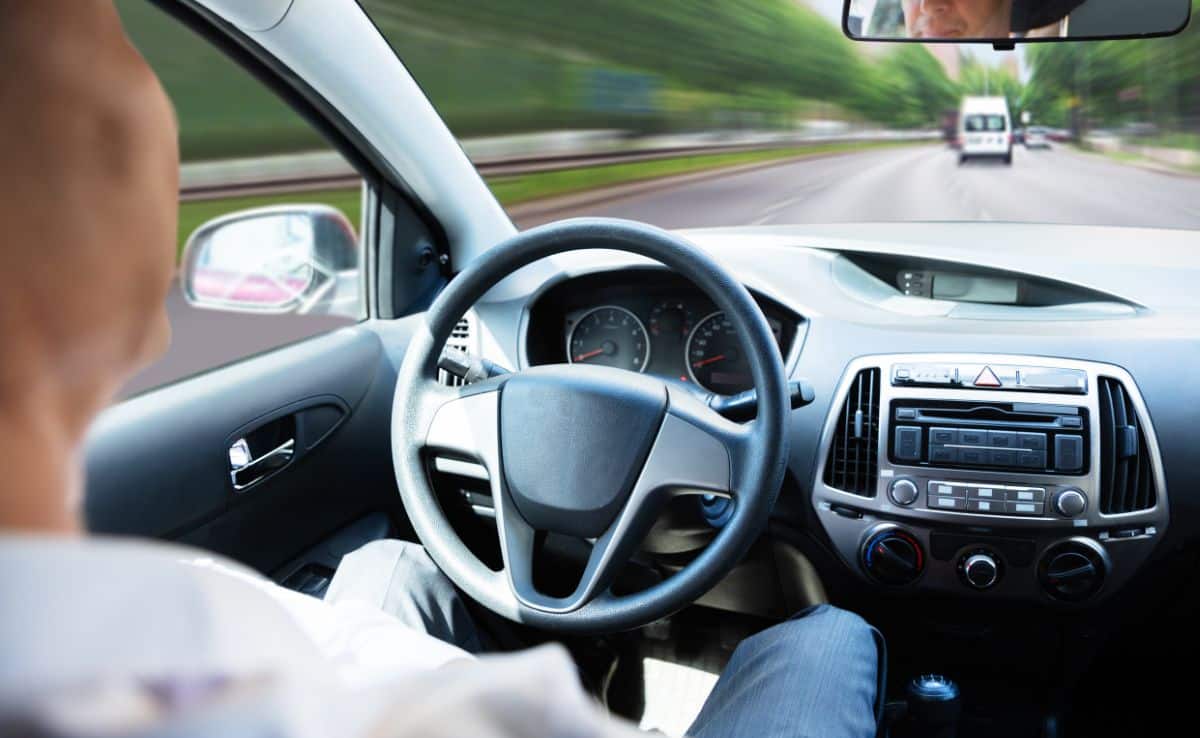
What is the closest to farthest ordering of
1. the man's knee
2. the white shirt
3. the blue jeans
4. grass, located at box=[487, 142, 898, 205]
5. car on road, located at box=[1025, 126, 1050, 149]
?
the white shirt
the blue jeans
the man's knee
grass, located at box=[487, 142, 898, 205]
car on road, located at box=[1025, 126, 1050, 149]

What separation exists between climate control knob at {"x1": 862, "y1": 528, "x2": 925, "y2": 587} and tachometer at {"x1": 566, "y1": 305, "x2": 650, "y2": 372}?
2.33ft

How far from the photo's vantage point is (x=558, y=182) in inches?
152

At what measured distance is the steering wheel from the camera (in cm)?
181

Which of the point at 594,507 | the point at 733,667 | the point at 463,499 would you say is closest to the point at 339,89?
the point at 463,499

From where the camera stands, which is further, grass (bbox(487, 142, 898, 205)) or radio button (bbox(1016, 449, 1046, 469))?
grass (bbox(487, 142, 898, 205))

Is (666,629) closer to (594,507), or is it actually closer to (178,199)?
(594,507)

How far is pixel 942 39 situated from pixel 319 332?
1.60 m

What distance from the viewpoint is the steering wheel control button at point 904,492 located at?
2305 mm

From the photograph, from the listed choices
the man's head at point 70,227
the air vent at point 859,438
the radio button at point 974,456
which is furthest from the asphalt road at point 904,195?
the man's head at point 70,227

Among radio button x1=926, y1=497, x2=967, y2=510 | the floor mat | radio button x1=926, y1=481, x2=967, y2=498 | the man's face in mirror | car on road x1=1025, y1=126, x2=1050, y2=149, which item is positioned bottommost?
the floor mat

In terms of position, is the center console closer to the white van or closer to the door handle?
the door handle

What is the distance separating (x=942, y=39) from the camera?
2.06 metres

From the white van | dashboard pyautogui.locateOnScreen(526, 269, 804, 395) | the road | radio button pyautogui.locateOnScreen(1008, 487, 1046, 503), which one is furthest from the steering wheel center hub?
the white van

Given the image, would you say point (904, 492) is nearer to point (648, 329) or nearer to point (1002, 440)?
point (1002, 440)
